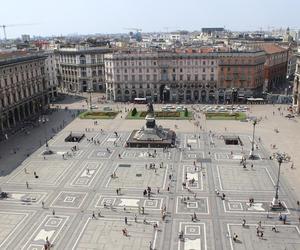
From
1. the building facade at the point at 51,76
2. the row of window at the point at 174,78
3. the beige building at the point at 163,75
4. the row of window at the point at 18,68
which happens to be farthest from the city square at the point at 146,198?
the building facade at the point at 51,76

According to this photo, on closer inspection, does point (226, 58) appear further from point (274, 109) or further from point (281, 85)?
point (281, 85)

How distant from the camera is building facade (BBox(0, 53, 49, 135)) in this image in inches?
3772

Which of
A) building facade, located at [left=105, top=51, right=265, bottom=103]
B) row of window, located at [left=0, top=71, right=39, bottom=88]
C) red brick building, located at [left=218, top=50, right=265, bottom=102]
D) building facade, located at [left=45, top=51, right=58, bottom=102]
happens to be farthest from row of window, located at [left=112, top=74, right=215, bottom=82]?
row of window, located at [left=0, top=71, right=39, bottom=88]

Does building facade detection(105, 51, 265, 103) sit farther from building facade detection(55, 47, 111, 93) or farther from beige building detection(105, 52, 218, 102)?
building facade detection(55, 47, 111, 93)

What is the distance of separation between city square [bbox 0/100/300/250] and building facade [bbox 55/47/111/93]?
6911 centimetres

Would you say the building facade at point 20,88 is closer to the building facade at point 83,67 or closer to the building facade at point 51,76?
the building facade at point 51,76

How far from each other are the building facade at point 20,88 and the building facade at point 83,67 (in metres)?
30.5

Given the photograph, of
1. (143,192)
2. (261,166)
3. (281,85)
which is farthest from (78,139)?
(281,85)

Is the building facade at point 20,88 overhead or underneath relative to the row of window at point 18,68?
underneath

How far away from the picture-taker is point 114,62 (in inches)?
5098

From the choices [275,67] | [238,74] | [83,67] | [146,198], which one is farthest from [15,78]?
[275,67]

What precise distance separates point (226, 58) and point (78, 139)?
6154 centimetres

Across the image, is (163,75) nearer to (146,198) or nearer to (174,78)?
(174,78)

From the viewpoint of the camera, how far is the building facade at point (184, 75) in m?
126
